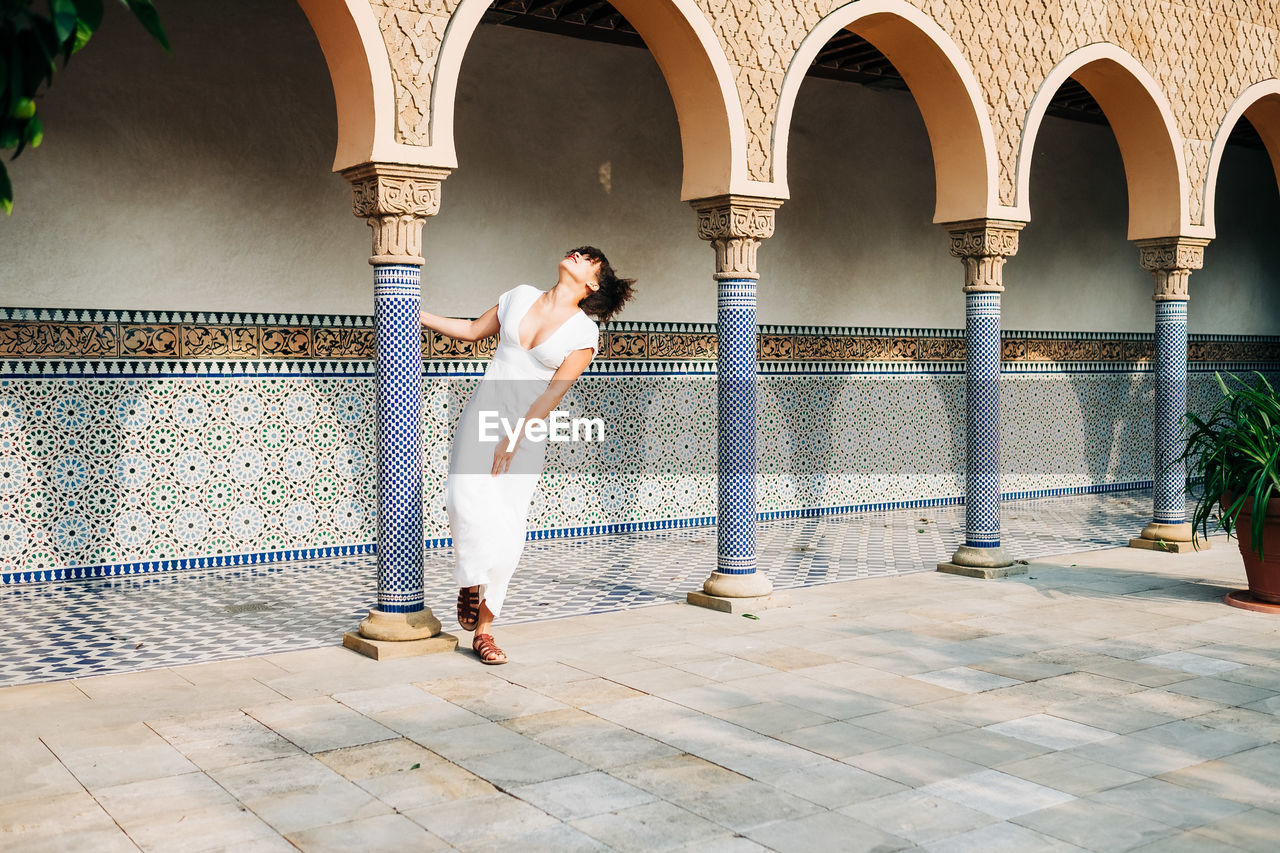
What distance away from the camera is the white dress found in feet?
17.4

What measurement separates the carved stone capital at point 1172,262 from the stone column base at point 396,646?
5.95 m

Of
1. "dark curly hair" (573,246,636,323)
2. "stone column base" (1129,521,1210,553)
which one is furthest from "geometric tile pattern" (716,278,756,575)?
"stone column base" (1129,521,1210,553)

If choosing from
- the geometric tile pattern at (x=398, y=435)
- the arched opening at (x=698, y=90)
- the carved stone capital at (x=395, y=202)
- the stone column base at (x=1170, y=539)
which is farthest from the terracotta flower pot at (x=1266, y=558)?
the carved stone capital at (x=395, y=202)

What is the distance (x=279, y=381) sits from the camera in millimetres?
7973

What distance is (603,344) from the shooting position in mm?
9305

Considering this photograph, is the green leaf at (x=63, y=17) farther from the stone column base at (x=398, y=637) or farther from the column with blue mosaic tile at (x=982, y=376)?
the column with blue mosaic tile at (x=982, y=376)

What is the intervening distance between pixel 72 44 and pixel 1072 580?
6.74m

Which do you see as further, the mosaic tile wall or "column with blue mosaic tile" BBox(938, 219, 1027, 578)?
"column with blue mosaic tile" BBox(938, 219, 1027, 578)

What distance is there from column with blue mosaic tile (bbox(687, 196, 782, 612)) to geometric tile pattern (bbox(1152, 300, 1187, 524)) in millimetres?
3518

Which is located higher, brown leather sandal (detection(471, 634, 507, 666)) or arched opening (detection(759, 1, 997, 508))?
arched opening (detection(759, 1, 997, 508))

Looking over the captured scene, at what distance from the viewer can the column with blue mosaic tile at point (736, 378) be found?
6.68 meters

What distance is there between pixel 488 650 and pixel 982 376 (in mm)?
3994

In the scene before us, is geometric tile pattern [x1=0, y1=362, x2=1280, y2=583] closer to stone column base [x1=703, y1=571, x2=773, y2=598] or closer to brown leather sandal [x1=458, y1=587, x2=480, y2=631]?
stone column base [x1=703, y1=571, x2=773, y2=598]

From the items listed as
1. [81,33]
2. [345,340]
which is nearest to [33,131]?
[81,33]
